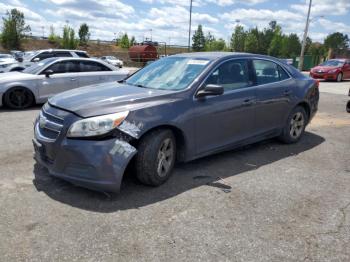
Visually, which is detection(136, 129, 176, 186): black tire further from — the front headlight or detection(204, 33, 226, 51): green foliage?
detection(204, 33, 226, 51): green foliage

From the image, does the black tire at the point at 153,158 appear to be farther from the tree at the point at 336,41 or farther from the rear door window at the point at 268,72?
the tree at the point at 336,41

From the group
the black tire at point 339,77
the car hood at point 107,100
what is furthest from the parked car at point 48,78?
the black tire at point 339,77

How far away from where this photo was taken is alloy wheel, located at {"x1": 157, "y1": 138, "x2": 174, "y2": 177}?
13.9 ft

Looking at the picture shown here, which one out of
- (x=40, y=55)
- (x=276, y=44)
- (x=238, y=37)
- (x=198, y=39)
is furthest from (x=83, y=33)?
(x=40, y=55)

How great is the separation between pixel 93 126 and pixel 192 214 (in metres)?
1.35

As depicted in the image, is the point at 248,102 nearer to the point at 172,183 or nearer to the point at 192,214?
the point at 172,183

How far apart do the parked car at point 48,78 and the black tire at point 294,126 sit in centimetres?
594

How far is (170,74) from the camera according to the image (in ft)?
16.3

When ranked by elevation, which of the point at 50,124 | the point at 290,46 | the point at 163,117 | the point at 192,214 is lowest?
the point at 192,214

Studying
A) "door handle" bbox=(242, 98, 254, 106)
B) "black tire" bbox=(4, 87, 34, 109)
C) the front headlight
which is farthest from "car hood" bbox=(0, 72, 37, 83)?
"door handle" bbox=(242, 98, 254, 106)

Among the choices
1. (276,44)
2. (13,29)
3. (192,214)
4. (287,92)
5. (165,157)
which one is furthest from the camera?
(276,44)

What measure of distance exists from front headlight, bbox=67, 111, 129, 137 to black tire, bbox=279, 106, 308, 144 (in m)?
3.45

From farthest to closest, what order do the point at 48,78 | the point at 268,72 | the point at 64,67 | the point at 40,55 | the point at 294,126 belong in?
the point at 40,55
the point at 64,67
the point at 48,78
the point at 294,126
the point at 268,72

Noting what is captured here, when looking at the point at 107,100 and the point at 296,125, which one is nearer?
the point at 107,100
